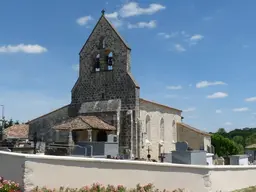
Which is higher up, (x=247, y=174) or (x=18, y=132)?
(x=18, y=132)

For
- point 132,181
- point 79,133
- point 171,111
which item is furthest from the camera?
point 171,111

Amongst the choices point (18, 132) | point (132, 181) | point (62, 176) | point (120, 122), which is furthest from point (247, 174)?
point (18, 132)

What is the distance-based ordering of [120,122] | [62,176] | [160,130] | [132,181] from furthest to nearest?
[160,130] < [120,122] < [132,181] < [62,176]

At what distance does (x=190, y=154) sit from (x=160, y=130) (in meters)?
18.8

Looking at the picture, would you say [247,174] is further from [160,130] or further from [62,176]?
[160,130]

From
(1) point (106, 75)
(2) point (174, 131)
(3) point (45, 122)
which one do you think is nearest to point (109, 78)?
(1) point (106, 75)

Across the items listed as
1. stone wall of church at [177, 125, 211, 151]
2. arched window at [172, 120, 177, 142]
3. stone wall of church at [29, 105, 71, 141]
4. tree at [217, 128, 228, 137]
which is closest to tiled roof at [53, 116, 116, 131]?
stone wall of church at [29, 105, 71, 141]

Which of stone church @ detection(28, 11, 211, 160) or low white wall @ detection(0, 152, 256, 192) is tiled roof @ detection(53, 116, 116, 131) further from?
low white wall @ detection(0, 152, 256, 192)

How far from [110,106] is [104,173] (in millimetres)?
19945

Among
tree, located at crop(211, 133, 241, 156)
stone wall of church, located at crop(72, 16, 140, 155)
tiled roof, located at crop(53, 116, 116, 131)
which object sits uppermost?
stone wall of church, located at crop(72, 16, 140, 155)

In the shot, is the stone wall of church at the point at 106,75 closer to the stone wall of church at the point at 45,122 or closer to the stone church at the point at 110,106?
the stone church at the point at 110,106

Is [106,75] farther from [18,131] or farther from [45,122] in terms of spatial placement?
[18,131]

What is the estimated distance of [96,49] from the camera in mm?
30156

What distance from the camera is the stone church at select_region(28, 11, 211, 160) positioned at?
27109 mm
